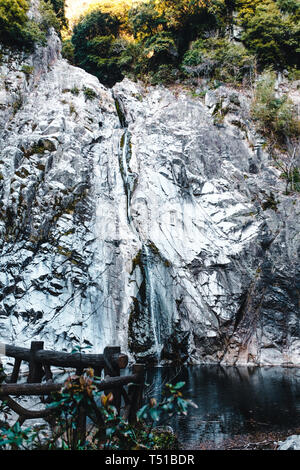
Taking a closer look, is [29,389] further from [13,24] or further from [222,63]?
[222,63]

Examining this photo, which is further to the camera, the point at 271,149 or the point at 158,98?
the point at 158,98

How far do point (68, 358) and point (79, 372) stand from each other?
40 cm

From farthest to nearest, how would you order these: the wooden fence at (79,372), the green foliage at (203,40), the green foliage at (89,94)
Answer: the green foliage at (203,40) < the green foliage at (89,94) < the wooden fence at (79,372)

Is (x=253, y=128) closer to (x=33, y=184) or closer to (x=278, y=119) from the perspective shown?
(x=278, y=119)

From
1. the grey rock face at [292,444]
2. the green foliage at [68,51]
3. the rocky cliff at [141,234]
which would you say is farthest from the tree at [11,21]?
the grey rock face at [292,444]

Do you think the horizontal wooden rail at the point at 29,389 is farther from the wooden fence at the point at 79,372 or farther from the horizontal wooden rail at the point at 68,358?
the horizontal wooden rail at the point at 68,358

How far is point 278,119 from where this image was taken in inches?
922

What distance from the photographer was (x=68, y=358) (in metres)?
5.73

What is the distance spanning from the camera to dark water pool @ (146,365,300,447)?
758cm

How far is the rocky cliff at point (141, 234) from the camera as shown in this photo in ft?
52.2

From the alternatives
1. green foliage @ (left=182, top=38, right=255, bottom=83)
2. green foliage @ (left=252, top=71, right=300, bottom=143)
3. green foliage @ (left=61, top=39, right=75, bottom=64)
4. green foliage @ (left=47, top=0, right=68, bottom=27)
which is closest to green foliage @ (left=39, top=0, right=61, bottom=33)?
green foliage @ (left=47, top=0, right=68, bottom=27)

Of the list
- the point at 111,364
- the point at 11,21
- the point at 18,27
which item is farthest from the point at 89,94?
the point at 111,364
